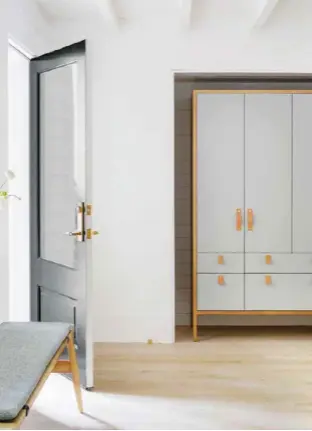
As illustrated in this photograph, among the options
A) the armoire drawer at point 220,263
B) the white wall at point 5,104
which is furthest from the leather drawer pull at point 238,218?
the white wall at point 5,104

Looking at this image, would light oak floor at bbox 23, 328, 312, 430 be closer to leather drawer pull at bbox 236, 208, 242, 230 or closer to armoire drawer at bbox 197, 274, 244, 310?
armoire drawer at bbox 197, 274, 244, 310

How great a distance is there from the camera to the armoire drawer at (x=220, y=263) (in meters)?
4.79

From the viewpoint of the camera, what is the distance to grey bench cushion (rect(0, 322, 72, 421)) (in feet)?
6.64

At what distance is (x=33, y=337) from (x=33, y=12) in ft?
8.07

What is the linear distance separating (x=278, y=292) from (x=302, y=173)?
98 cm

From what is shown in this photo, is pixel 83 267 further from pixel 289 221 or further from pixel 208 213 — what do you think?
pixel 289 221

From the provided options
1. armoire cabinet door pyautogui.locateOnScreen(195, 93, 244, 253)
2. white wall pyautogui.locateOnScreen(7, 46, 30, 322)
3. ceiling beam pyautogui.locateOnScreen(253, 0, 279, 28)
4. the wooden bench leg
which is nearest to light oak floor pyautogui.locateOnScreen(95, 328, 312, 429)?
the wooden bench leg

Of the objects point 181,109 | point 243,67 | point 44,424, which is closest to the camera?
point 44,424

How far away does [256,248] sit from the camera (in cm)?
480

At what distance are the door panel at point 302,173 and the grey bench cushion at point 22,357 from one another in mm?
2377

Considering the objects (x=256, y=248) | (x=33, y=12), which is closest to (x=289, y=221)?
(x=256, y=248)

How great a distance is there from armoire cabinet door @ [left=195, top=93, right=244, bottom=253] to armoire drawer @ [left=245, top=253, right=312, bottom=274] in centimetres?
17

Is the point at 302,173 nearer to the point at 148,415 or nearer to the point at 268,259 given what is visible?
the point at 268,259

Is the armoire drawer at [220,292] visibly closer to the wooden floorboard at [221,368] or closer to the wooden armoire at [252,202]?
the wooden armoire at [252,202]
